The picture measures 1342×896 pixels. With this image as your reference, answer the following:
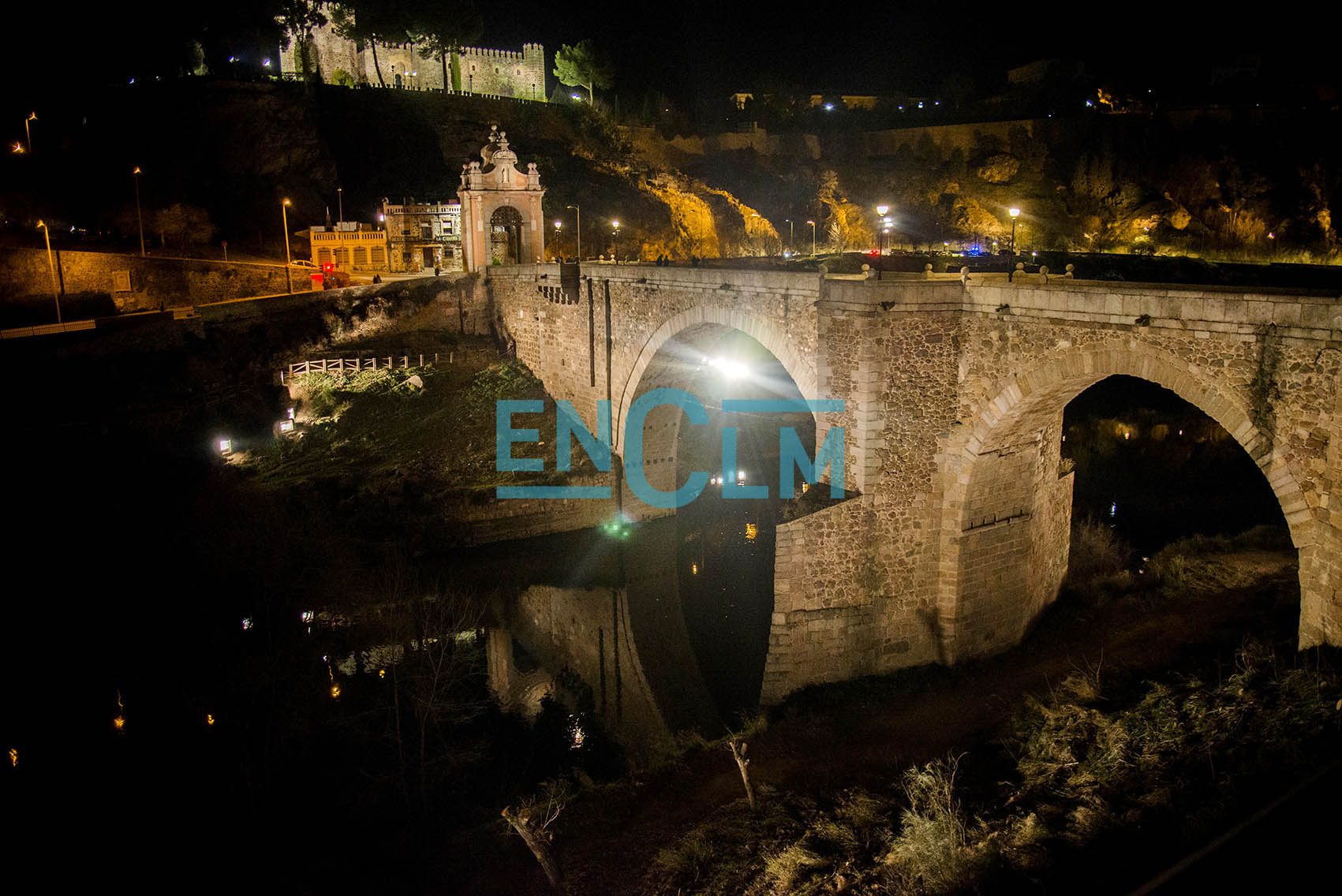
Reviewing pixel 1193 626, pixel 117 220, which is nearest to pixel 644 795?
pixel 1193 626

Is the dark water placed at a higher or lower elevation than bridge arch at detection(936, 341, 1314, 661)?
lower

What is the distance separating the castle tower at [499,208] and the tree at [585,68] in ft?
96.2

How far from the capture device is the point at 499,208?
109 feet

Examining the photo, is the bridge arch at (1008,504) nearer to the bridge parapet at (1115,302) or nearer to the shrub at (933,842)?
the bridge parapet at (1115,302)

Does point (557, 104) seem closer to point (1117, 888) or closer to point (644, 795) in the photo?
point (644, 795)

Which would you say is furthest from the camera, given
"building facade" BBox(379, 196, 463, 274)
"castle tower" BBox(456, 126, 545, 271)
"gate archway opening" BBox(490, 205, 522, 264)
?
"building facade" BBox(379, 196, 463, 274)

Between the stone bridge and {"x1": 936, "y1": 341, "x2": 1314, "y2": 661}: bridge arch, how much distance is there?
3 centimetres

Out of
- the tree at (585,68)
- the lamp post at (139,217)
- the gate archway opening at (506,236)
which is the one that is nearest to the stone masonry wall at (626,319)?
the gate archway opening at (506,236)

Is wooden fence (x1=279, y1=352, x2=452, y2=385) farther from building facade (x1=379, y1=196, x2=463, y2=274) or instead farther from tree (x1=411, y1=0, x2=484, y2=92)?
tree (x1=411, y1=0, x2=484, y2=92)

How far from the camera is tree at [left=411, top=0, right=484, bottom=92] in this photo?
163 feet

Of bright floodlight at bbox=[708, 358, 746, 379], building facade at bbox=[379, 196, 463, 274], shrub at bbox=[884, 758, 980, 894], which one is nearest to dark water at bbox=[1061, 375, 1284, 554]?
bright floodlight at bbox=[708, 358, 746, 379]

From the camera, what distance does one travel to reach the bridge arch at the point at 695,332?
16141 mm

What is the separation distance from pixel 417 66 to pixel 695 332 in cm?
4128

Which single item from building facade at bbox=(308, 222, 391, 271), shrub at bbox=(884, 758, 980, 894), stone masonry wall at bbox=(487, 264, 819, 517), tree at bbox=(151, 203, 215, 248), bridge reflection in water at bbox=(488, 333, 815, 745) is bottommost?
bridge reflection in water at bbox=(488, 333, 815, 745)
